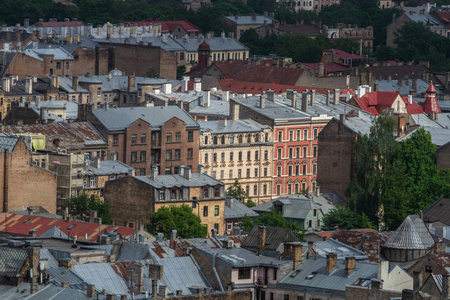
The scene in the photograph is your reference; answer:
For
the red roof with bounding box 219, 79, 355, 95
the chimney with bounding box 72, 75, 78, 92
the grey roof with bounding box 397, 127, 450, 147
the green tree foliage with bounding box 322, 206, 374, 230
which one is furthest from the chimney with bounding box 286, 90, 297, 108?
the green tree foliage with bounding box 322, 206, 374, 230

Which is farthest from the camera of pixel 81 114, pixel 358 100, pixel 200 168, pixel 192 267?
pixel 358 100

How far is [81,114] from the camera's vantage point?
417 feet

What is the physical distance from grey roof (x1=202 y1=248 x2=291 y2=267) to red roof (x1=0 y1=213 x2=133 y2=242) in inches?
449

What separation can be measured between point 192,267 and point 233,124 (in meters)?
53.2

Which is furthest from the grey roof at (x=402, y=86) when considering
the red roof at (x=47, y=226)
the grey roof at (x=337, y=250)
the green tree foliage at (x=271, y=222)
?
the grey roof at (x=337, y=250)

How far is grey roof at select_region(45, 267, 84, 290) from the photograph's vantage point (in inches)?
2906

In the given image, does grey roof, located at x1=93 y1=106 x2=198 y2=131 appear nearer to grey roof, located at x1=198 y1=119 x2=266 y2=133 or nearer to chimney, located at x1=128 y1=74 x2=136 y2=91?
grey roof, located at x1=198 y1=119 x2=266 y2=133

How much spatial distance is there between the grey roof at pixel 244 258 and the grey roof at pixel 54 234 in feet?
40.2

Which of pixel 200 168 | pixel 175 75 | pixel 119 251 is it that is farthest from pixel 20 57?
pixel 119 251

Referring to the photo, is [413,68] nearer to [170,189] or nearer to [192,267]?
[170,189]

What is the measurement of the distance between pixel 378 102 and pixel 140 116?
27.3 metres

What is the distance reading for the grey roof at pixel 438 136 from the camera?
126m

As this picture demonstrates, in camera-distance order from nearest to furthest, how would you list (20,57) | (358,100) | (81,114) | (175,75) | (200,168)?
(200,168), (81,114), (358,100), (20,57), (175,75)

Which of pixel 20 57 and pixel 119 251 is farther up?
pixel 20 57
